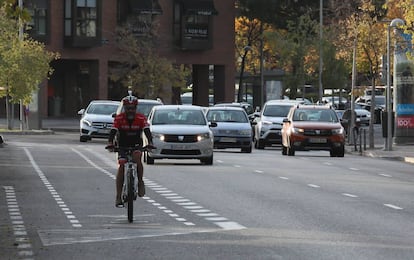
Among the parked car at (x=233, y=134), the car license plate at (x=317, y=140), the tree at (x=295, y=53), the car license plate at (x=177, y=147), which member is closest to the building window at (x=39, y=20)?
the tree at (x=295, y=53)

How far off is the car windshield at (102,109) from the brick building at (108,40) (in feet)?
88.9

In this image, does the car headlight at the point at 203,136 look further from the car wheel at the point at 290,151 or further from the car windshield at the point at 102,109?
the car windshield at the point at 102,109

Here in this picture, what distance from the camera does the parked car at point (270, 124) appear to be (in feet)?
149

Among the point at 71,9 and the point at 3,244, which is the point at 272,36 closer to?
the point at 71,9

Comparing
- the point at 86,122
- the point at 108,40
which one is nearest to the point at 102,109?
the point at 86,122

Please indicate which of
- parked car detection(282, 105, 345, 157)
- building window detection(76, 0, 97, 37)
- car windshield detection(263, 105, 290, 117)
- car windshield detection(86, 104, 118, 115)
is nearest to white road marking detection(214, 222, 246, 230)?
parked car detection(282, 105, 345, 157)

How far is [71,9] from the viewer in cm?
8006

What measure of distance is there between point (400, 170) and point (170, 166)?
6.09m

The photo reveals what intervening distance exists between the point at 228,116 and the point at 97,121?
7.41m

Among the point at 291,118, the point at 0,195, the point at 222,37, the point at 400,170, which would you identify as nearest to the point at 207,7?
the point at 222,37

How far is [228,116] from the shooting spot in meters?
43.1

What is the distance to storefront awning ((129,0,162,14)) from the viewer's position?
81.2 metres

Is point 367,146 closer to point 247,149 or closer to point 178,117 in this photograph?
point 247,149

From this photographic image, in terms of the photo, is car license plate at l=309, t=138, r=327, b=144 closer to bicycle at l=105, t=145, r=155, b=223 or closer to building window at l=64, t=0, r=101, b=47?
bicycle at l=105, t=145, r=155, b=223
